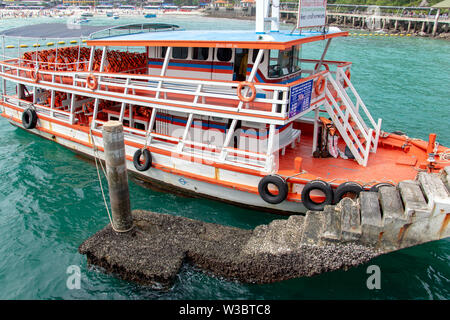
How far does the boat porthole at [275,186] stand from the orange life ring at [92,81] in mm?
6547

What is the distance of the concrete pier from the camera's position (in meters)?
7.34

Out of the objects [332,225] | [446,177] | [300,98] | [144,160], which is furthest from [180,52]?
[446,177]

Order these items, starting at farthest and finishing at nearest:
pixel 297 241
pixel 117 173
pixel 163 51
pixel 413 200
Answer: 1. pixel 163 51
2. pixel 117 173
3. pixel 297 241
4. pixel 413 200

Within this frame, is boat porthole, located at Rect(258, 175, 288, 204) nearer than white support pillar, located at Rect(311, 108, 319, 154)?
Yes

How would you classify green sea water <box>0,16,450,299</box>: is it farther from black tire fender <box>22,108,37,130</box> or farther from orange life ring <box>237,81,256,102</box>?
orange life ring <box>237,81,256,102</box>

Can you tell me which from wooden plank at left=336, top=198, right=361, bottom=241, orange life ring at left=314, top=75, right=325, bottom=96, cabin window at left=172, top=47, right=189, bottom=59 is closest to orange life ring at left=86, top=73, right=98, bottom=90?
cabin window at left=172, top=47, right=189, bottom=59

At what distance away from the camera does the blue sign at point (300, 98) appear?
30.1ft

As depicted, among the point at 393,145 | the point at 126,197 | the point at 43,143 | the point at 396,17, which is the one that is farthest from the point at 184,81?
the point at 396,17

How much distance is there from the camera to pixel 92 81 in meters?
12.4

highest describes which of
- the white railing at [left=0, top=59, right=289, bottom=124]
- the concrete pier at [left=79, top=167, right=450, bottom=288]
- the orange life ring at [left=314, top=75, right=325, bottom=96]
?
the orange life ring at [left=314, top=75, right=325, bottom=96]

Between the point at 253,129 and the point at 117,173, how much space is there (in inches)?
160

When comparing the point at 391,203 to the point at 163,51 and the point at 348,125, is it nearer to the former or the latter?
the point at 348,125

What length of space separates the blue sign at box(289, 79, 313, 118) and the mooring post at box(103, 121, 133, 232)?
414cm
